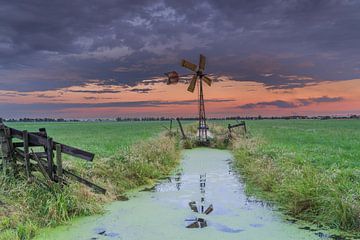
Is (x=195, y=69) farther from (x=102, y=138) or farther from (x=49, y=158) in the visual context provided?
(x=49, y=158)

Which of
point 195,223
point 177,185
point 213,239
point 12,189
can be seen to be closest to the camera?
point 213,239

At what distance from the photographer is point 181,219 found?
10.2 m

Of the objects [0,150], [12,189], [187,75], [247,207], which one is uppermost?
[187,75]

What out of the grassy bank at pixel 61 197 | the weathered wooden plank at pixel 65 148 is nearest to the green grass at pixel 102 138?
the grassy bank at pixel 61 197

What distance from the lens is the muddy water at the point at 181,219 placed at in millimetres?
8938

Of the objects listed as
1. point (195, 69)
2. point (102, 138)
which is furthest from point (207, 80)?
point (102, 138)

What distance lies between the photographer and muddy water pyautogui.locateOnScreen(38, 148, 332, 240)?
894 cm

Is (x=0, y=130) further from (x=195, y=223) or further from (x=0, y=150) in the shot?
(x=195, y=223)

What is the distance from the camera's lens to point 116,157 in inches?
657

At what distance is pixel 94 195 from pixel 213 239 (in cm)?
466

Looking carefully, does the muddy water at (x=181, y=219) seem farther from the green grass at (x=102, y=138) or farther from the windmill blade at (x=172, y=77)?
the windmill blade at (x=172, y=77)

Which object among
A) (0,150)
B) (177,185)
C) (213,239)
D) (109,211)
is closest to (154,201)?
(109,211)

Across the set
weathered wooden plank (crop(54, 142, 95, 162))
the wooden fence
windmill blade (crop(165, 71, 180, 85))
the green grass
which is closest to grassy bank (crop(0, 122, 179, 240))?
the wooden fence

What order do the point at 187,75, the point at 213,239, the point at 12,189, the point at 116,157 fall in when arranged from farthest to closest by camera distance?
the point at 187,75, the point at 116,157, the point at 12,189, the point at 213,239
